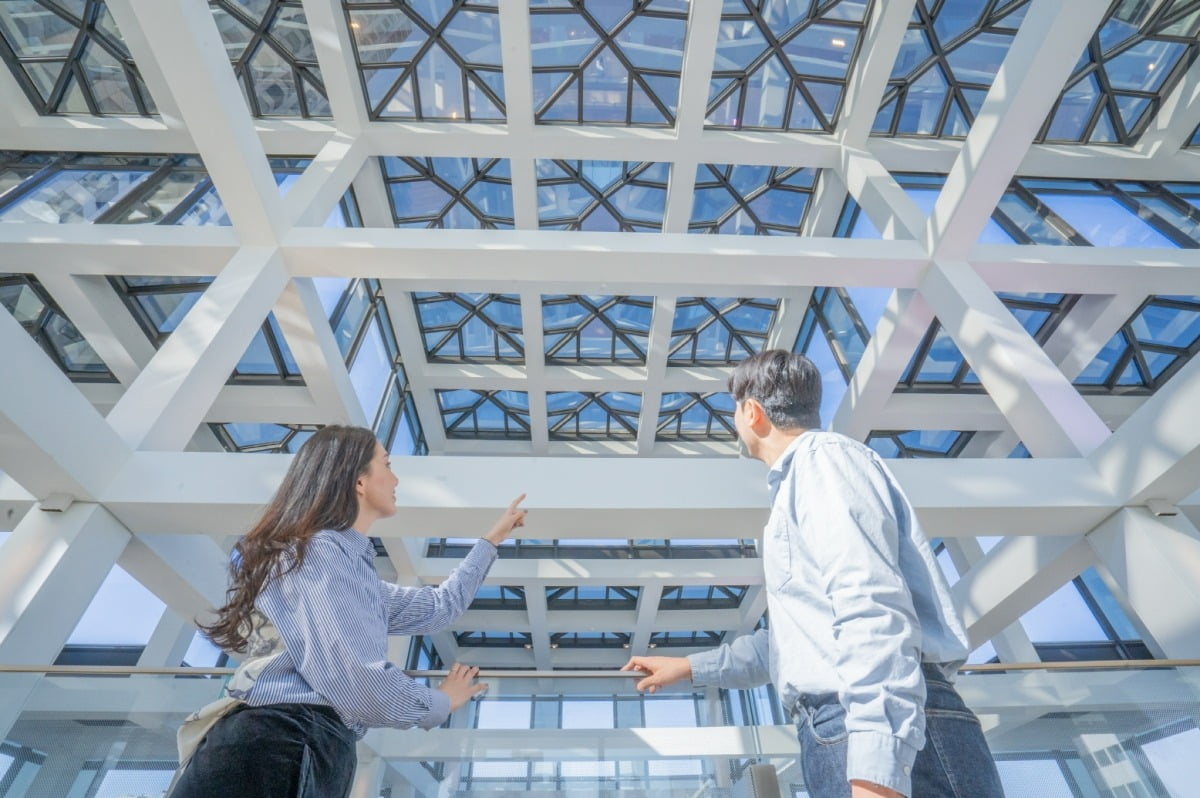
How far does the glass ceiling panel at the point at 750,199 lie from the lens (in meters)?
15.3

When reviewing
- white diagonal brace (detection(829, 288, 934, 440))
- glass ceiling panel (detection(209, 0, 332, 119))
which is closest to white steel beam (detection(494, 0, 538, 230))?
glass ceiling panel (detection(209, 0, 332, 119))

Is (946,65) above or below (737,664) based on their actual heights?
above

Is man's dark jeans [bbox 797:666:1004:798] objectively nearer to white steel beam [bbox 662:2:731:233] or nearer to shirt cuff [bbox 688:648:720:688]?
shirt cuff [bbox 688:648:720:688]

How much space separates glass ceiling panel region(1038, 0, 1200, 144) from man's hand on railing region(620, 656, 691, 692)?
15523mm

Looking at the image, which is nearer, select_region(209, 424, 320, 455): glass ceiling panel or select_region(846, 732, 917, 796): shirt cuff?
select_region(846, 732, 917, 796): shirt cuff

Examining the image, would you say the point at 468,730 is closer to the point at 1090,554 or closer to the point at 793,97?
the point at 1090,554

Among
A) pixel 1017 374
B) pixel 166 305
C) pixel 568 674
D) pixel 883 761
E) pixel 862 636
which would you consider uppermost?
pixel 166 305

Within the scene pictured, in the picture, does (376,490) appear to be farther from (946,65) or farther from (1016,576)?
(946,65)

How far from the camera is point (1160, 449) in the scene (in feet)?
22.2

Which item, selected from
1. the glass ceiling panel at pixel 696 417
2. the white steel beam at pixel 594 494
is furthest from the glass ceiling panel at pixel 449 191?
the white steel beam at pixel 594 494

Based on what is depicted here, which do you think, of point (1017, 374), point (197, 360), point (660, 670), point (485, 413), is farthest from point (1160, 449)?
point (485, 413)

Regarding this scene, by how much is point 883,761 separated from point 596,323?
16684 mm

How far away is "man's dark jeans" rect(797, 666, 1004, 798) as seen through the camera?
75.5 inches

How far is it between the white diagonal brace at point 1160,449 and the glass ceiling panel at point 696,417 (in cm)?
1244
